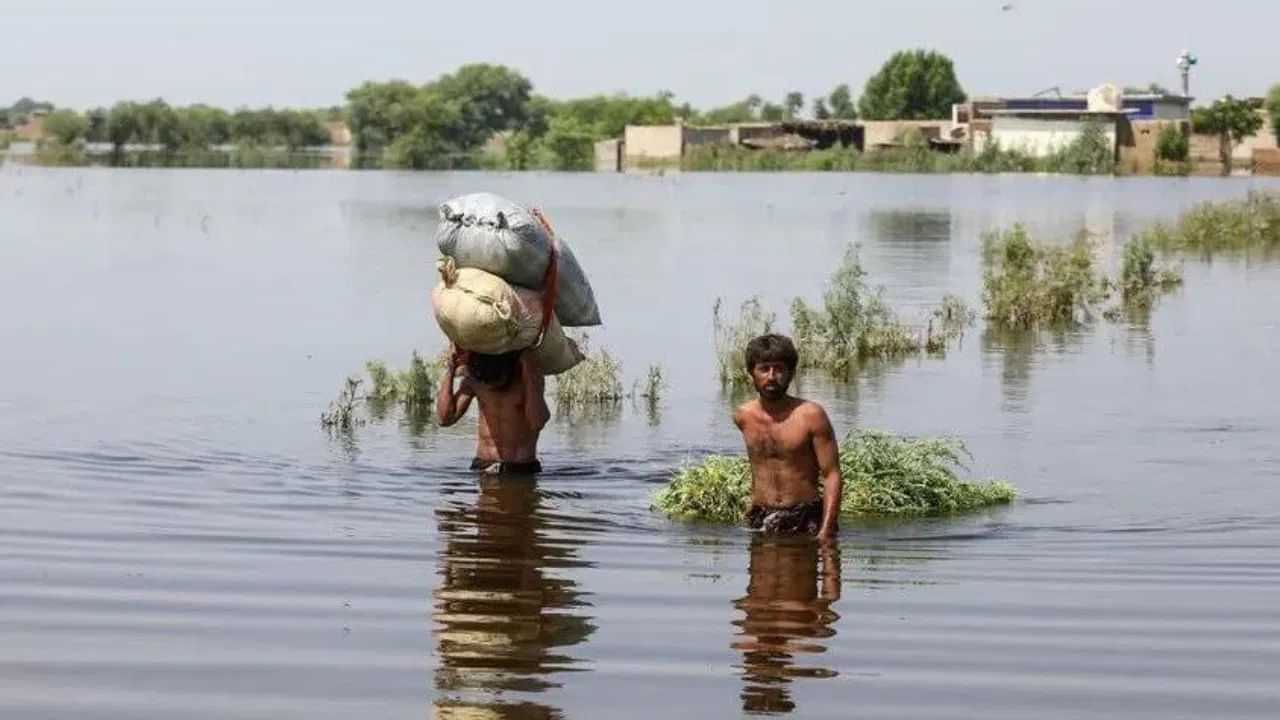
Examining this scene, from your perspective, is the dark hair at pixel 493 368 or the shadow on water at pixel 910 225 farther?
the shadow on water at pixel 910 225

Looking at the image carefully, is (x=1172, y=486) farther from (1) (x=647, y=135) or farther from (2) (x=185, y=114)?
(2) (x=185, y=114)

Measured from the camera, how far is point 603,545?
10633 mm

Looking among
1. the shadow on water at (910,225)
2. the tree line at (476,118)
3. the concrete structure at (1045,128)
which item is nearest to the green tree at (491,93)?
the tree line at (476,118)

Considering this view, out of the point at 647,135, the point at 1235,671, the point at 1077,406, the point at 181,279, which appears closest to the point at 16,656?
the point at 1235,671

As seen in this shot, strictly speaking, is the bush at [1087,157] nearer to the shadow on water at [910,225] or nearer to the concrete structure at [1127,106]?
the concrete structure at [1127,106]

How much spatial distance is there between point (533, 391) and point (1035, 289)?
46.2ft

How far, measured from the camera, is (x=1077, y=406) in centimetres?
1798

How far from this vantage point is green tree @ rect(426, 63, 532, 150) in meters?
187

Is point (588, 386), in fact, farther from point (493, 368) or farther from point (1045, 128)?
point (1045, 128)

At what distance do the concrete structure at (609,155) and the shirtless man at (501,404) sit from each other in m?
130

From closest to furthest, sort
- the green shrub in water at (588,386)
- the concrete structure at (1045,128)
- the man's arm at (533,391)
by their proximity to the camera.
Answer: the man's arm at (533,391)
the green shrub in water at (588,386)
the concrete structure at (1045,128)

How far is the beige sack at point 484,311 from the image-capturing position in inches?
440

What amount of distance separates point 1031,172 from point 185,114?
227 ft

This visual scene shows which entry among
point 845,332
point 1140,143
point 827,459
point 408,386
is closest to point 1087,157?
point 1140,143
